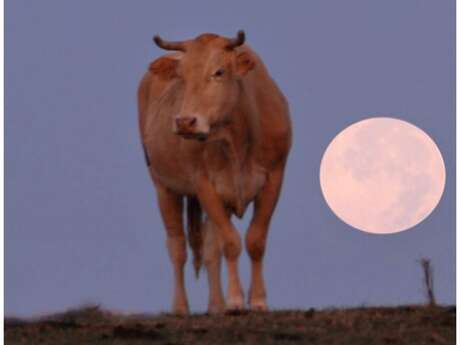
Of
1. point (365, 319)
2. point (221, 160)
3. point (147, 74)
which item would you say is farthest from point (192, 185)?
point (365, 319)

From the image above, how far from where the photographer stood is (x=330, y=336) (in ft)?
44.1

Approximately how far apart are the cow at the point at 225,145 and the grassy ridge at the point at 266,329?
181 centimetres

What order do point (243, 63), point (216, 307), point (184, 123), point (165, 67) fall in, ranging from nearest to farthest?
1. point (184, 123)
2. point (243, 63)
3. point (216, 307)
4. point (165, 67)

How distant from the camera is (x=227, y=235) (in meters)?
17.3

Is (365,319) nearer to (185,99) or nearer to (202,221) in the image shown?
(185,99)

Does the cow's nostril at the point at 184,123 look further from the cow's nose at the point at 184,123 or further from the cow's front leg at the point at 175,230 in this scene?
the cow's front leg at the point at 175,230

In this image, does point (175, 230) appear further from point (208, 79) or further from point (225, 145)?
point (208, 79)

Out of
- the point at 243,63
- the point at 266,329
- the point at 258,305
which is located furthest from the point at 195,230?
the point at 266,329

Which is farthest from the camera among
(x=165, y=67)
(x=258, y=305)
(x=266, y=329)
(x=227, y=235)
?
(x=165, y=67)

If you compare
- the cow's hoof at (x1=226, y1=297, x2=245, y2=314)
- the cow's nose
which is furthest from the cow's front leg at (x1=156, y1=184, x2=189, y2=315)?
the cow's nose

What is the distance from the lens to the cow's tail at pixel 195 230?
1922 cm

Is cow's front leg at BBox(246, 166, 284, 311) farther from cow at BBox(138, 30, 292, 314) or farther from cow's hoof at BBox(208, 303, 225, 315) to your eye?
cow's hoof at BBox(208, 303, 225, 315)

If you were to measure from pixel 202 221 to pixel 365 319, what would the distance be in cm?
522

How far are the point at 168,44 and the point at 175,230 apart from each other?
278 centimetres
